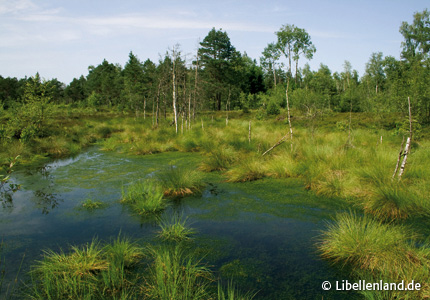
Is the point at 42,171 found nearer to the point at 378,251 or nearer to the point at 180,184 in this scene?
the point at 180,184

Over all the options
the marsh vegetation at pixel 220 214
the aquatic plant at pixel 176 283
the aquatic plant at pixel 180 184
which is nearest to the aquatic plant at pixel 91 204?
the marsh vegetation at pixel 220 214

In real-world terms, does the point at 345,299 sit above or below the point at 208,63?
below

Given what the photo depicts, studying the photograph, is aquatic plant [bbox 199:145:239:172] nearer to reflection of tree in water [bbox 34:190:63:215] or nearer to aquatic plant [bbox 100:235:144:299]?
reflection of tree in water [bbox 34:190:63:215]

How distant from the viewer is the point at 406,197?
4.98 m

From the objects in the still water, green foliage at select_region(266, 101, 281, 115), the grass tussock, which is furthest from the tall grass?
green foliage at select_region(266, 101, 281, 115)

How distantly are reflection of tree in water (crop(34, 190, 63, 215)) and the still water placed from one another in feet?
0.07

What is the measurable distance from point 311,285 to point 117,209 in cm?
425

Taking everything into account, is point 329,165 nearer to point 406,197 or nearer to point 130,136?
point 406,197

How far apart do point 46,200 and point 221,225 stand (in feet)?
14.9

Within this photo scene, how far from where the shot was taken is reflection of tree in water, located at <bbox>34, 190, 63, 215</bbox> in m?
6.16

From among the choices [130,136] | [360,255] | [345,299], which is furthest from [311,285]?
[130,136]

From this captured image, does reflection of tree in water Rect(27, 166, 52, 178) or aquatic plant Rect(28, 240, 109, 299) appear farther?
reflection of tree in water Rect(27, 166, 52, 178)

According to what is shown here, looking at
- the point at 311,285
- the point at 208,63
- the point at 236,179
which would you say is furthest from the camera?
the point at 208,63

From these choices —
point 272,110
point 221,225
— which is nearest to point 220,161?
point 221,225
